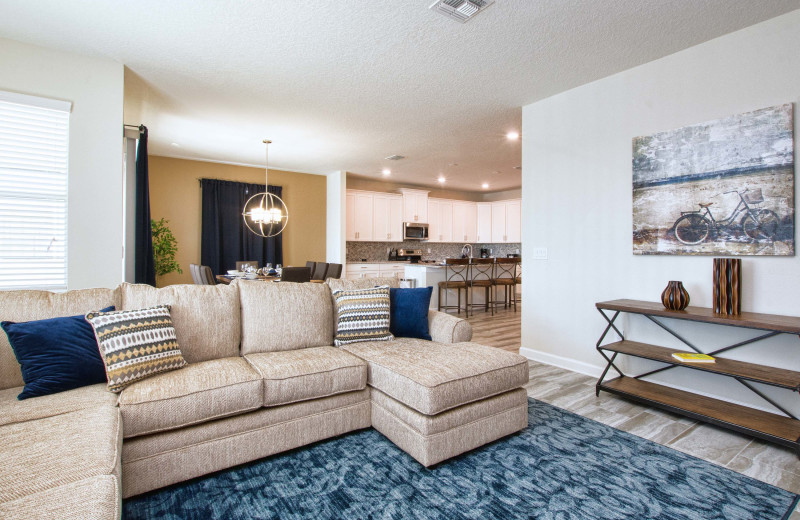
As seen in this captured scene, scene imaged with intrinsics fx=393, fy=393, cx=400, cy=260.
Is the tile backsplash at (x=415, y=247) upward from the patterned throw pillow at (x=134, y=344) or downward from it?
upward

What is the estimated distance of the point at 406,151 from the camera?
20.4 ft

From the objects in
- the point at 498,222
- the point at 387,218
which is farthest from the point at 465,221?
the point at 387,218

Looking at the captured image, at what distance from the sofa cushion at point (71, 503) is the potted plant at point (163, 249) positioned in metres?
5.64

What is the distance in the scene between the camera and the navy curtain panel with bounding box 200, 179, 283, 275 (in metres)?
6.84

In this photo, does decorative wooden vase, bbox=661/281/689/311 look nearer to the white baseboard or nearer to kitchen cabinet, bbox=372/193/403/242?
the white baseboard

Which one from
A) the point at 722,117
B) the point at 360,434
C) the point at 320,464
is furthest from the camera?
the point at 722,117

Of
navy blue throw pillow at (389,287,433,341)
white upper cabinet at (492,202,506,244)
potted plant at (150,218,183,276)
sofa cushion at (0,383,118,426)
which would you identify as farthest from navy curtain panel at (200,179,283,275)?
white upper cabinet at (492,202,506,244)

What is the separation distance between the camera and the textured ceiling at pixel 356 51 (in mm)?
2588

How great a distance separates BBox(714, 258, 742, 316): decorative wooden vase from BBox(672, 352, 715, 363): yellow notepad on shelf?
32 centimetres

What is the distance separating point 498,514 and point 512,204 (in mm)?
8387

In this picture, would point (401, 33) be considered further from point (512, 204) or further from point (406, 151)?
point (512, 204)

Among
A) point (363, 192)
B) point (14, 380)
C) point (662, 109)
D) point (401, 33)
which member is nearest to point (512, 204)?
point (363, 192)

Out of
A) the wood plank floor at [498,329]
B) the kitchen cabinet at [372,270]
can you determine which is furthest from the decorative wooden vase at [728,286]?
the kitchen cabinet at [372,270]

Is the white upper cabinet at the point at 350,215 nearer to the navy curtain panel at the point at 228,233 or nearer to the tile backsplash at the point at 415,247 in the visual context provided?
the tile backsplash at the point at 415,247
